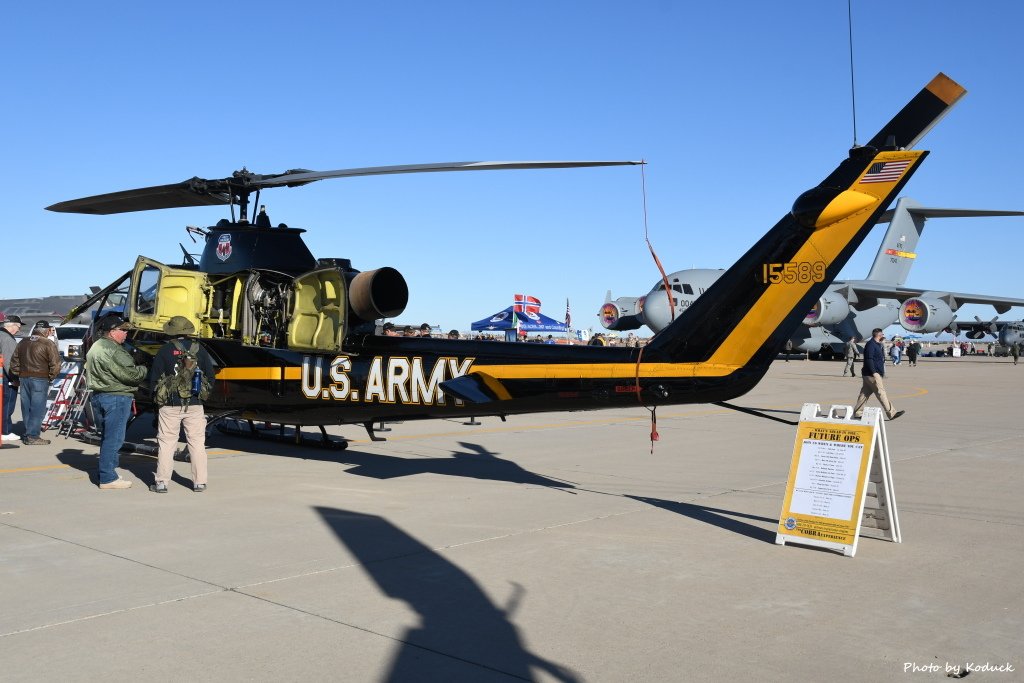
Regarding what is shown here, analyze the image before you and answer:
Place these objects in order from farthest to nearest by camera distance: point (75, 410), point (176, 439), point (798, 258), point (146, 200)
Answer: point (75, 410) < point (146, 200) < point (176, 439) < point (798, 258)

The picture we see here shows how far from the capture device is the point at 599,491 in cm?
898

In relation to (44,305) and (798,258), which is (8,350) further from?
(44,305)

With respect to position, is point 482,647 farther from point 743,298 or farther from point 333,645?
point 743,298

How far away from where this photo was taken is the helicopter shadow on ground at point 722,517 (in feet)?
23.2

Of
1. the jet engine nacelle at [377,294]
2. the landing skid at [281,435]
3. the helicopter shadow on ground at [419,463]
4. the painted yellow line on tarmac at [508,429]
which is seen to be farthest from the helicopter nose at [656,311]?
the jet engine nacelle at [377,294]

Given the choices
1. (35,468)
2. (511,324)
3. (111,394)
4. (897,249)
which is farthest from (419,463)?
(897,249)

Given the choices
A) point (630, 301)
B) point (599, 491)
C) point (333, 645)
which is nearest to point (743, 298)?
point (599, 491)

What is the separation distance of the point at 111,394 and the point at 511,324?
42.3 meters

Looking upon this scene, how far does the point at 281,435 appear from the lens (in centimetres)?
1227

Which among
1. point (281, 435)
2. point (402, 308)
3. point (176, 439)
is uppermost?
point (402, 308)

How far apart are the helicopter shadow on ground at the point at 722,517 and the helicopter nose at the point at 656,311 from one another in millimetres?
26474

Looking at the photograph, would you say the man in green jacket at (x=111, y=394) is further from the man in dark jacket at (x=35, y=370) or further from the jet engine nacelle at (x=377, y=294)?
the man in dark jacket at (x=35, y=370)

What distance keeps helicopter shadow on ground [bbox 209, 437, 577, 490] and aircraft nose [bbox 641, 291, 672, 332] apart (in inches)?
911

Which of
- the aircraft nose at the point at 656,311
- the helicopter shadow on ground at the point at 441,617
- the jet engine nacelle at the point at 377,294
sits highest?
the aircraft nose at the point at 656,311
